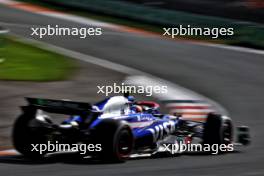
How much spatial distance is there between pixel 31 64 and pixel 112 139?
9438 mm

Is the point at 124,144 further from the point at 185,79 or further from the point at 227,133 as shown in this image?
the point at 185,79

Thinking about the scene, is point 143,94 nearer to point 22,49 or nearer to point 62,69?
point 62,69

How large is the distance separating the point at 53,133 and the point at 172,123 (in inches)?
88.6

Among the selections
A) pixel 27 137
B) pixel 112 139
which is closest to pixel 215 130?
pixel 112 139

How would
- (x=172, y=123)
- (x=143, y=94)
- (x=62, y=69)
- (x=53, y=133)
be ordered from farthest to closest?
(x=62, y=69)
(x=143, y=94)
(x=172, y=123)
(x=53, y=133)

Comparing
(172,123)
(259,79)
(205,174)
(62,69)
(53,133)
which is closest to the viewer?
(205,174)

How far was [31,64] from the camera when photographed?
18.6 metres

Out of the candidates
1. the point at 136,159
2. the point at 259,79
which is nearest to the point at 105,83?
the point at 259,79

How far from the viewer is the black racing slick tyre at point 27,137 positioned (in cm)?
990

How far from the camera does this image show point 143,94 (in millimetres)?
16875

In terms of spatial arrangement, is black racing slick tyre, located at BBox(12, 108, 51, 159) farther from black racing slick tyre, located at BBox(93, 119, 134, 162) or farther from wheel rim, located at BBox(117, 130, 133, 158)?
wheel rim, located at BBox(117, 130, 133, 158)

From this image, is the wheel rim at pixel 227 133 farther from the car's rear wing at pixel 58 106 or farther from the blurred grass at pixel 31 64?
the blurred grass at pixel 31 64
